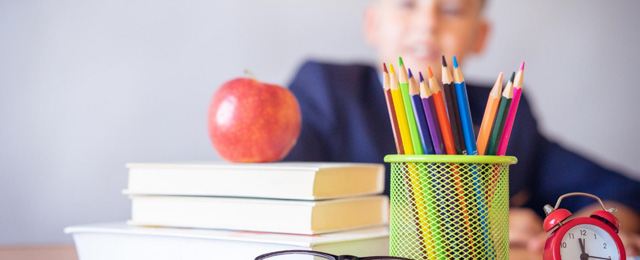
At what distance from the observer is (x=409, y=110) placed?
15.5 inches

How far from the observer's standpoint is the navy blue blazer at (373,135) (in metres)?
1.06

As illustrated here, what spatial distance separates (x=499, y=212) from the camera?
0.41 metres

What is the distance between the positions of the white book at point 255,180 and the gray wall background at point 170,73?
465 millimetres

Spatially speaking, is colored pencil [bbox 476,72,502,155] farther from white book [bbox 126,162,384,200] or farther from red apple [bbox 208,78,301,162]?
red apple [bbox 208,78,301,162]

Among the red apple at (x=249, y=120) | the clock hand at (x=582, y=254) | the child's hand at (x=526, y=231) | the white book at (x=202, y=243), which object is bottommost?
the child's hand at (x=526, y=231)

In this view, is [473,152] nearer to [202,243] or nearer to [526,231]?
[202,243]

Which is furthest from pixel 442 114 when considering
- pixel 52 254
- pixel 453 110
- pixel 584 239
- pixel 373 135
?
pixel 373 135

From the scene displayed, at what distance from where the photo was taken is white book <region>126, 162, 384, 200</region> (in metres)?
0.49

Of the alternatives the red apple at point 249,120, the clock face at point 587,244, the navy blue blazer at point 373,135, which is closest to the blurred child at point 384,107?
the navy blue blazer at point 373,135

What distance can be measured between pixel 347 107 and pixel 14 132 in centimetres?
60

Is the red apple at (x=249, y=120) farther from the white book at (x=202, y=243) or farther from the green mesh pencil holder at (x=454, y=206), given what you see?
the green mesh pencil holder at (x=454, y=206)

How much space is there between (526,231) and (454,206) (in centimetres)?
54

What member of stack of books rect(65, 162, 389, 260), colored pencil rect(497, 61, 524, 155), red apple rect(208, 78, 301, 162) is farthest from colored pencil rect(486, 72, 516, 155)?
red apple rect(208, 78, 301, 162)

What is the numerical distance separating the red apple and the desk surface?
21 cm
